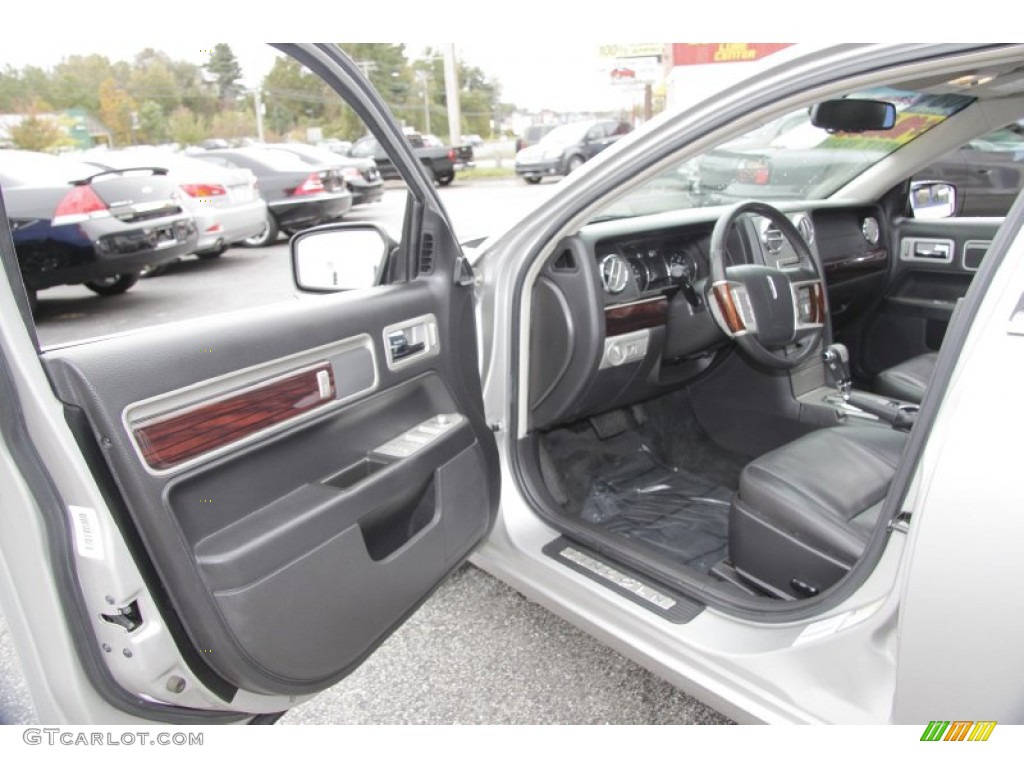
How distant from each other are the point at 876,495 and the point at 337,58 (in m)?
1.56

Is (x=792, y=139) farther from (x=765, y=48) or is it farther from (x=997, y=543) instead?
(x=997, y=543)

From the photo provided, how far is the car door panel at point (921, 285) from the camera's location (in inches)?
122

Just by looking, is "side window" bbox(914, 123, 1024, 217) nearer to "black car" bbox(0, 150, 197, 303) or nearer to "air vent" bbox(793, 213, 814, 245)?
"air vent" bbox(793, 213, 814, 245)

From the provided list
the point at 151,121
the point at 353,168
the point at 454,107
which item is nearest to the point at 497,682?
the point at 151,121

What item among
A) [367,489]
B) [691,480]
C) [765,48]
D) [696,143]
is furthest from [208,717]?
[691,480]

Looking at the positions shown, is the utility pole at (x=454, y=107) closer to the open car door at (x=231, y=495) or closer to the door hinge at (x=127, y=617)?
the open car door at (x=231, y=495)

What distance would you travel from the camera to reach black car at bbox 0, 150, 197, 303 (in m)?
4.78

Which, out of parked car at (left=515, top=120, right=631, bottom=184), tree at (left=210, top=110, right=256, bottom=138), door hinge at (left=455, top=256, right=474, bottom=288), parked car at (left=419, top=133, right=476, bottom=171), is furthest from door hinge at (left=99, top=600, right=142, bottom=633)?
parked car at (left=419, top=133, right=476, bottom=171)

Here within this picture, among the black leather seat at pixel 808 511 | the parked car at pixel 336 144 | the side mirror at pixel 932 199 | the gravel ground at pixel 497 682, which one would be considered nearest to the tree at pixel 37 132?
the parked car at pixel 336 144

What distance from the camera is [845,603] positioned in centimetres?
136

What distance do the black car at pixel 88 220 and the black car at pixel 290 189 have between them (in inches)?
79.9

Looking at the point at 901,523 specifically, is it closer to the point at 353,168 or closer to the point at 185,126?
the point at 185,126

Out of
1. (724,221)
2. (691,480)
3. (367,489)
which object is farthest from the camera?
(691,480)

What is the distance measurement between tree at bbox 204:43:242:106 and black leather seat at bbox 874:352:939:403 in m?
2.37
